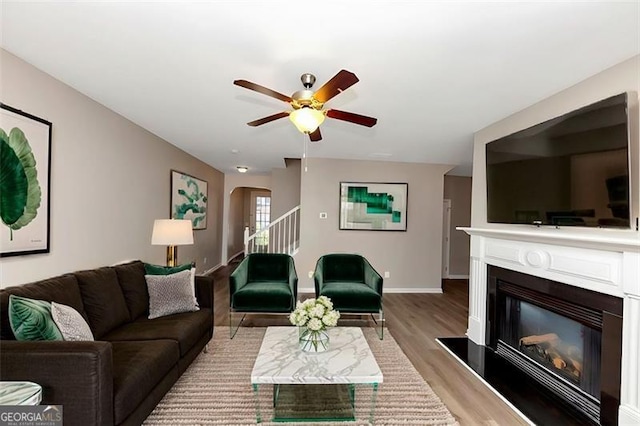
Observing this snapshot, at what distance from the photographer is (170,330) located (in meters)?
2.56

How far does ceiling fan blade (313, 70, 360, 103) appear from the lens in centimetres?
180

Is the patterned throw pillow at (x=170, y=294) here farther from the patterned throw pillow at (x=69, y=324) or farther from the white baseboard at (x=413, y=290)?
the white baseboard at (x=413, y=290)

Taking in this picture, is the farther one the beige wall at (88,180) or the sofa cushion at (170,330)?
the sofa cushion at (170,330)

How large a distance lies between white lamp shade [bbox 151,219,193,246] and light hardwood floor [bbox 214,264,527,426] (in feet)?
4.13

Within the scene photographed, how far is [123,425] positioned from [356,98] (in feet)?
9.24

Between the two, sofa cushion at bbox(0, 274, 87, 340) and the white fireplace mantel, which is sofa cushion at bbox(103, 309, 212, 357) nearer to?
sofa cushion at bbox(0, 274, 87, 340)

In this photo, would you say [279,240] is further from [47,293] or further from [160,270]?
[47,293]

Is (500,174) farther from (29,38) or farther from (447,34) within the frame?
(29,38)

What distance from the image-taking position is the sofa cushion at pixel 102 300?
2.47 m

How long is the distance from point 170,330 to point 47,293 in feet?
2.77

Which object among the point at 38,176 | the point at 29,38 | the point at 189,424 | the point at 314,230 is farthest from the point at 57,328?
the point at 314,230

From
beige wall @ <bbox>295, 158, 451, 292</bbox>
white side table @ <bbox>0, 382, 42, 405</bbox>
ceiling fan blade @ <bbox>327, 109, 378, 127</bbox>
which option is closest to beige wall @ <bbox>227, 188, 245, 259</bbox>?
beige wall @ <bbox>295, 158, 451, 292</bbox>

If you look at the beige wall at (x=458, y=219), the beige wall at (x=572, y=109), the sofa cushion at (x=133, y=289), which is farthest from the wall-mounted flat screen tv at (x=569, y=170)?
the beige wall at (x=458, y=219)

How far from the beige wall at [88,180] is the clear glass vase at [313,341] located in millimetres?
2056
